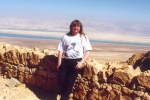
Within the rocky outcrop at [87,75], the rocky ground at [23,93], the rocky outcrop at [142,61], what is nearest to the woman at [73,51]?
the rocky outcrop at [87,75]

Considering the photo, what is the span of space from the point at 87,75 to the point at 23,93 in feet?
6.85

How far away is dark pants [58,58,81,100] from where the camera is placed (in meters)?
6.34

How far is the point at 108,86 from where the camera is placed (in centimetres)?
646

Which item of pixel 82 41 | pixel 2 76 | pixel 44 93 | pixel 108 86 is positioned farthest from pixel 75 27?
pixel 2 76

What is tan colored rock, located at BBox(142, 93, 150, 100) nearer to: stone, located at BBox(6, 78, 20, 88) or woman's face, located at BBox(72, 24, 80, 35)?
woman's face, located at BBox(72, 24, 80, 35)

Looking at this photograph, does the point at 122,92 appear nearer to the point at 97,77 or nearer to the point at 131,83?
the point at 131,83

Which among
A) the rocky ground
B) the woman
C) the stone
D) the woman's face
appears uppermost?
the woman's face

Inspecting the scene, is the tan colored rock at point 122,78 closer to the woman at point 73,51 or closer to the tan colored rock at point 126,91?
the tan colored rock at point 126,91

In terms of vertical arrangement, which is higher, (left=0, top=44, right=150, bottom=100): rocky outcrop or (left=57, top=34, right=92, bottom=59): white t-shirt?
(left=57, top=34, right=92, bottom=59): white t-shirt

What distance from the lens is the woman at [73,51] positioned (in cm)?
623

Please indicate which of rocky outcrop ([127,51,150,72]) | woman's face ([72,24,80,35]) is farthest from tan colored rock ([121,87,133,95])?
rocky outcrop ([127,51,150,72])

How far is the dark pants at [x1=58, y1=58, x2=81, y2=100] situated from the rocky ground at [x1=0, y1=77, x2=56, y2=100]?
1.04 metres

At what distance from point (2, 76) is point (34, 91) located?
1507 millimetres

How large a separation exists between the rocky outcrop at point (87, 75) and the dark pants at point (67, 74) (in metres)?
0.49
